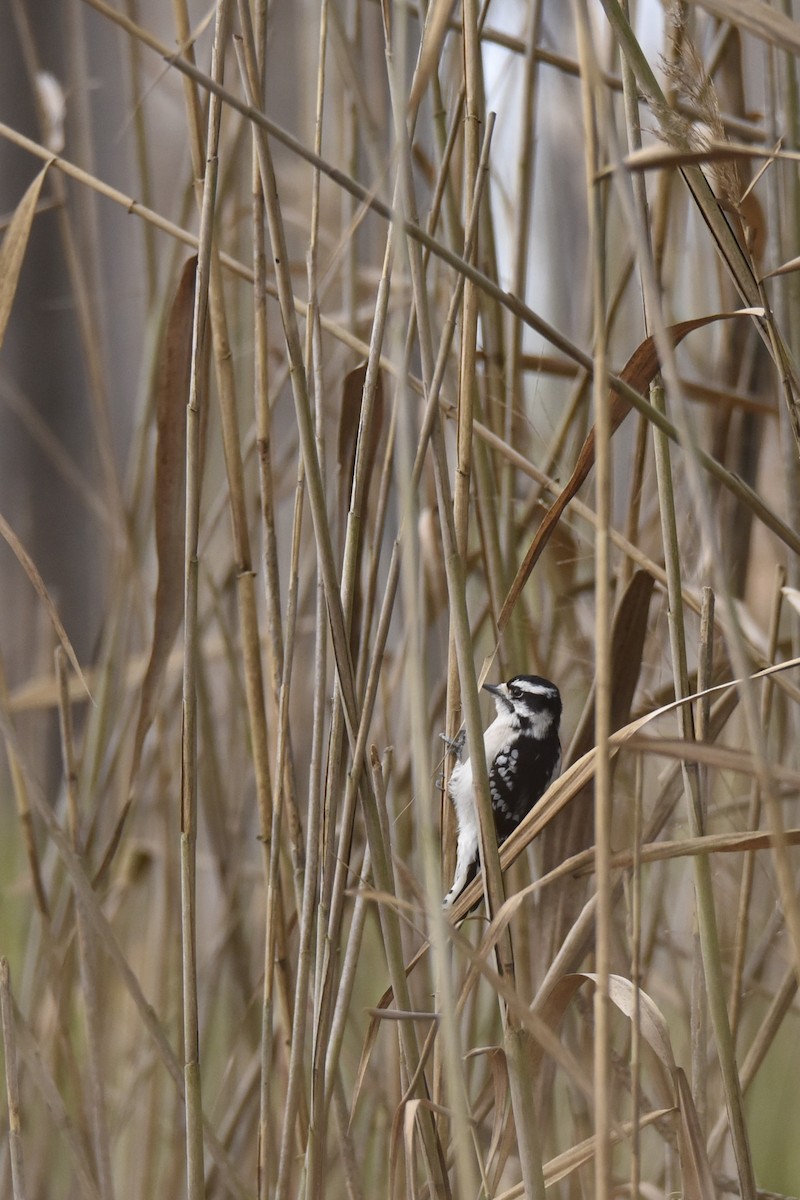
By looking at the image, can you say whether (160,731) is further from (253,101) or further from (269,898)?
(253,101)

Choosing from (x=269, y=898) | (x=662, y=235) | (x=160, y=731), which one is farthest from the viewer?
(x=160, y=731)

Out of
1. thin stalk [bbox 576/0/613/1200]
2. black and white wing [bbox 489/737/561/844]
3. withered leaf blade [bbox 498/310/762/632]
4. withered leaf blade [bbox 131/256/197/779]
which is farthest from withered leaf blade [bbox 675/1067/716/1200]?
black and white wing [bbox 489/737/561/844]

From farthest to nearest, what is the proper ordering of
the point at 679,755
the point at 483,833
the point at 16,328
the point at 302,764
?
1. the point at 16,328
2. the point at 302,764
3. the point at 483,833
4. the point at 679,755

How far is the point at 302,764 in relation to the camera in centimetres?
150

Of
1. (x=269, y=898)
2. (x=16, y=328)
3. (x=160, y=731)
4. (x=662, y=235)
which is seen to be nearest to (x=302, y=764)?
(x=160, y=731)

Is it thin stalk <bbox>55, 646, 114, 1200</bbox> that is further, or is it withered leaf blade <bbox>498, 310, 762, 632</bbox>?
thin stalk <bbox>55, 646, 114, 1200</bbox>

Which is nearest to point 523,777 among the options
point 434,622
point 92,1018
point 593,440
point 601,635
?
point 434,622

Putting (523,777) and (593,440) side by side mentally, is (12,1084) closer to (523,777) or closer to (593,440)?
(593,440)

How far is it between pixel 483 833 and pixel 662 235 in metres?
0.60

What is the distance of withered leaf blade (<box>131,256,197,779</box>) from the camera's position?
0.82 m

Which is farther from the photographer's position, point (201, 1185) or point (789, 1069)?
point (789, 1069)

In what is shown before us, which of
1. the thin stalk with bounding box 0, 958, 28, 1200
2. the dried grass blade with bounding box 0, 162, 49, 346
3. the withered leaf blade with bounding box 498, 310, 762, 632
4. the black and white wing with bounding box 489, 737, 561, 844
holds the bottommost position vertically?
the thin stalk with bounding box 0, 958, 28, 1200

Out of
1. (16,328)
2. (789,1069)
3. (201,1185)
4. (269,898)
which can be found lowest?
(789,1069)

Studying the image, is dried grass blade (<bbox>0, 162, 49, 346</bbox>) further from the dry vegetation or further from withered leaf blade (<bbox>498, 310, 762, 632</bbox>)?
withered leaf blade (<bbox>498, 310, 762, 632</bbox>)
